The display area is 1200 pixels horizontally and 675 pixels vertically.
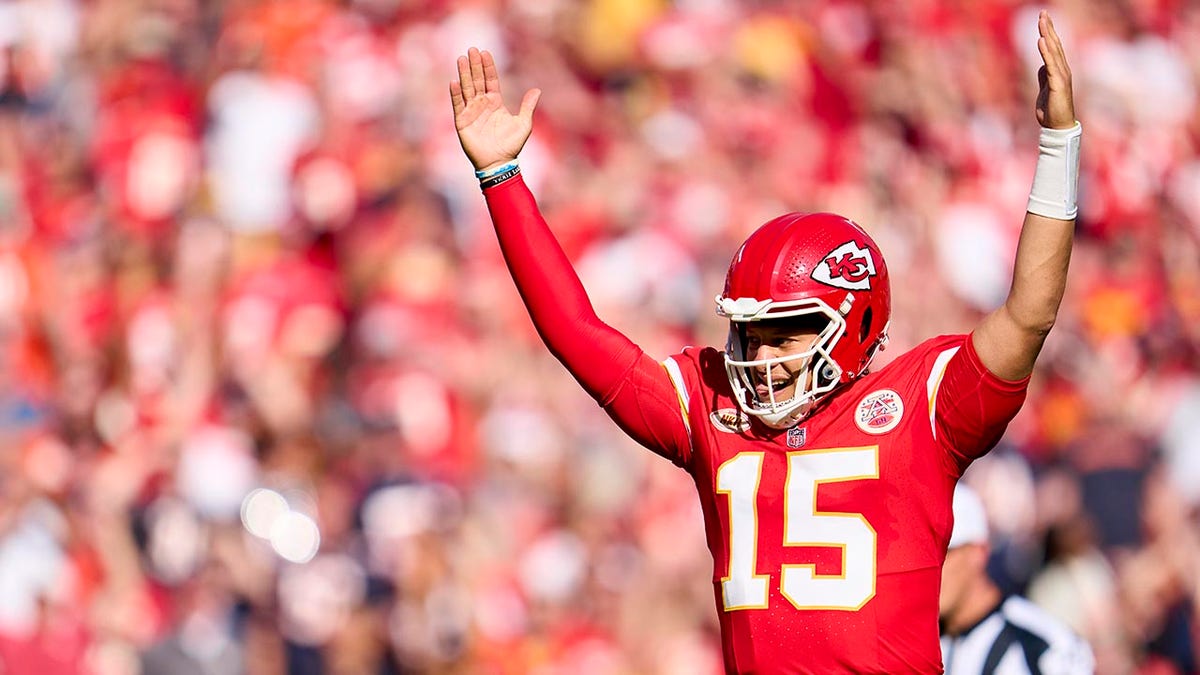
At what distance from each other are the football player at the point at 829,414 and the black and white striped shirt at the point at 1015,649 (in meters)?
1.36

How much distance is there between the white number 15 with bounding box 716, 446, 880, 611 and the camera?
3.67m

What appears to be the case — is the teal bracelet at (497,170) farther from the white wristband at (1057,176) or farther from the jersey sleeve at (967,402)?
the white wristband at (1057,176)

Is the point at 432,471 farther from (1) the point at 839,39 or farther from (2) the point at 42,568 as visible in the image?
(1) the point at 839,39

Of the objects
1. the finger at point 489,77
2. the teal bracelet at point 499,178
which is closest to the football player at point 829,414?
the teal bracelet at point 499,178

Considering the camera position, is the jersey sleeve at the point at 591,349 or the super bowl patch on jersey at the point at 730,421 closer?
the super bowl patch on jersey at the point at 730,421

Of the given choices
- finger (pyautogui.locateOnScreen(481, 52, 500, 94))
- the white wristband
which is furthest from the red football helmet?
finger (pyautogui.locateOnScreen(481, 52, 500, 94))

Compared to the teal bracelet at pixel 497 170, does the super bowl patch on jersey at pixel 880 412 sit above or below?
below

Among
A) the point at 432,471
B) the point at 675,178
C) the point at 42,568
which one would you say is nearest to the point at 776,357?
the point at 432,471

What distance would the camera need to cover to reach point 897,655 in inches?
143

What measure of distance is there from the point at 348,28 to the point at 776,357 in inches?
329

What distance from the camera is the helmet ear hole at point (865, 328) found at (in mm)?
3838

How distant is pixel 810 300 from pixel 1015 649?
173 centimetres

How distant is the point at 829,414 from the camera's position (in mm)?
3836

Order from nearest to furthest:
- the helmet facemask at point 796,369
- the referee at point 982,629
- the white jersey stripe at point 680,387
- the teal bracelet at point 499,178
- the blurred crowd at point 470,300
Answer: the helmet facemask at point 796,369 → the white jersey stripe at point 680,387 → the teal bracelet at point 499,178 → the referee at point 982,629 → the blurred crowd at point 470,300
